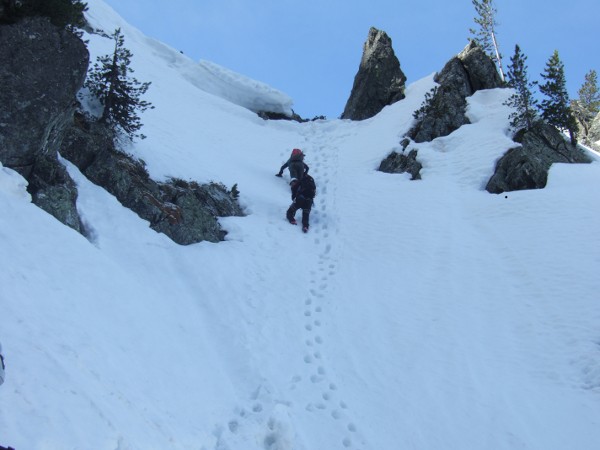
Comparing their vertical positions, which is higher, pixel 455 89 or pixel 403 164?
pixel 455 89

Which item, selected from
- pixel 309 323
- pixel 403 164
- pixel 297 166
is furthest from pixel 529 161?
pixel 309 323

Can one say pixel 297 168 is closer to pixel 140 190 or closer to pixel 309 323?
pixel 140 190

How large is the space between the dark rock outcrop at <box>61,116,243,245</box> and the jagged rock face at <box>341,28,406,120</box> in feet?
66.6

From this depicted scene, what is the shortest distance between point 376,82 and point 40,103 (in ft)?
84.7

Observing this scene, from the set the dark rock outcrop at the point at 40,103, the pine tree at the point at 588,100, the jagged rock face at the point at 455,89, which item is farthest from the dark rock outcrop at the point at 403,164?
the pine tree at the point at 588,100

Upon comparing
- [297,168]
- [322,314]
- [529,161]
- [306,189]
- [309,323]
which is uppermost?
[529,161]

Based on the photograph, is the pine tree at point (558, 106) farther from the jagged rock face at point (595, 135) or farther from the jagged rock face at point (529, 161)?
the jagged rock face at point (595, 135)

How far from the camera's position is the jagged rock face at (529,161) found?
17.0m

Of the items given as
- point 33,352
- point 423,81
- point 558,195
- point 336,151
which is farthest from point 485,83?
point 33,352

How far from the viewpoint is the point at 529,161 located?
56.6ft

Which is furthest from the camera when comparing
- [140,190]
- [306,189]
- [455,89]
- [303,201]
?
[455,89]

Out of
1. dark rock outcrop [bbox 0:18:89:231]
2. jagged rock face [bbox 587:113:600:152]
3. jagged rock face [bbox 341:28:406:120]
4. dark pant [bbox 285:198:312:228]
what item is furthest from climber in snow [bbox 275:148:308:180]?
jagged rock face [bbox 587:113:600:152]

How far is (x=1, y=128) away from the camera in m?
9.47

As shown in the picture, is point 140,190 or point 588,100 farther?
point 588,100
